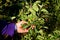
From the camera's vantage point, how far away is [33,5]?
3363mm

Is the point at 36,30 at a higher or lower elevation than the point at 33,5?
lower

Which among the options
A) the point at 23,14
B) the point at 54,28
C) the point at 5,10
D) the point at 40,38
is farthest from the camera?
the point at 5,10

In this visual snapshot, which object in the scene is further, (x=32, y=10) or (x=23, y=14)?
(x=23, y=14)

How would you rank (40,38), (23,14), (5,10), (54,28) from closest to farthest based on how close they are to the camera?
(40,38)
(54,28)
(23,14)
(5,10)

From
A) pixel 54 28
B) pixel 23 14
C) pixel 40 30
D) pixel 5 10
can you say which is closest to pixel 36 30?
pixel 40 30

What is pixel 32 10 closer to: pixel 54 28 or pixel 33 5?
pixel 33 5

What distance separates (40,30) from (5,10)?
1079 millimetres

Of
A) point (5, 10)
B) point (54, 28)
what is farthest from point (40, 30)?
point (5, 10)

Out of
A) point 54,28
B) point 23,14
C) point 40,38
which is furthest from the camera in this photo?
→ point 23,14

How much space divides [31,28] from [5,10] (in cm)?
102

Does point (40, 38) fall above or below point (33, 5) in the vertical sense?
below

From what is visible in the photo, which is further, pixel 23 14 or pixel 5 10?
pixel 5 10

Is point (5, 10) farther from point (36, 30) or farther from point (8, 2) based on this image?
point (36, 30)

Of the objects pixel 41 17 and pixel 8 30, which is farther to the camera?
pixel 41 17
